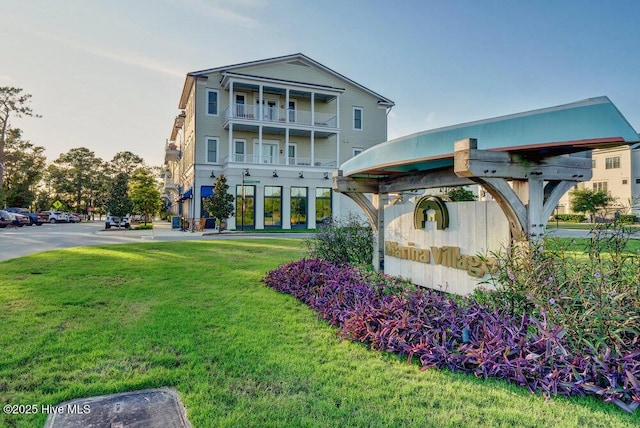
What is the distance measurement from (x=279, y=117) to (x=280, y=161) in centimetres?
343

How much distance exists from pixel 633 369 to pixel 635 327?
398 mm

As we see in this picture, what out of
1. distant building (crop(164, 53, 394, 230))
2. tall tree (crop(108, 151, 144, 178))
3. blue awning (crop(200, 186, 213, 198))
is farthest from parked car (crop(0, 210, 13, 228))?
tall tree (crop(108, 151, 144, 178))

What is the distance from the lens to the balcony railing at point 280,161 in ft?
95.6

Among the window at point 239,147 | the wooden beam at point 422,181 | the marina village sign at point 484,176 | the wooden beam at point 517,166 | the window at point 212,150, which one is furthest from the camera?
the window at point 239,147

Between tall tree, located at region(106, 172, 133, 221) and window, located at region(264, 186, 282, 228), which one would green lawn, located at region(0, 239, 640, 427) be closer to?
window, located at region(264, 186, 282, 228)

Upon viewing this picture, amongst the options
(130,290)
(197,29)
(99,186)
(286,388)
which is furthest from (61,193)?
(286,388)

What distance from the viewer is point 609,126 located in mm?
3230

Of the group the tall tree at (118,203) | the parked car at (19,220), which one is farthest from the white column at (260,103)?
the parked car at (19,220)

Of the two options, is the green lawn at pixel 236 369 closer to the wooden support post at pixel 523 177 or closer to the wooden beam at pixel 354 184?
the wooden support post at pixel 523 177

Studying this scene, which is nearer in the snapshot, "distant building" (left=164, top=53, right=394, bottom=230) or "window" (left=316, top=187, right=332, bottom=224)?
"distant building" (left=164, top=53, right=394, bottom=230)

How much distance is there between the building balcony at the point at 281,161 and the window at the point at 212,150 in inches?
35.0

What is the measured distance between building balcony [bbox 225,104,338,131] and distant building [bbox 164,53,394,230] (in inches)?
3.0

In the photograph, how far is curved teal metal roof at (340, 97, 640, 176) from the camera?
325 cm

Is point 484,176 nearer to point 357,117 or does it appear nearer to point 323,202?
point 323,202
